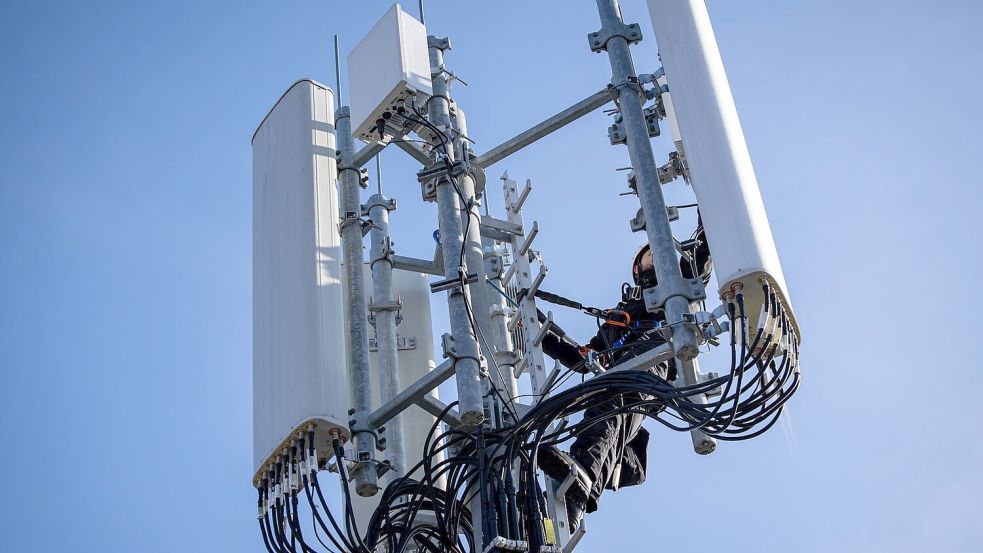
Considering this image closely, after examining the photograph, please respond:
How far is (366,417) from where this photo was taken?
791 cm

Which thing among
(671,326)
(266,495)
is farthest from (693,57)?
(266,495)

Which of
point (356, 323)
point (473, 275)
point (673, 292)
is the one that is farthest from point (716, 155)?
point (356, 323)

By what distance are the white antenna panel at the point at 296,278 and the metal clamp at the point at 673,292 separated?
2053 millimetres

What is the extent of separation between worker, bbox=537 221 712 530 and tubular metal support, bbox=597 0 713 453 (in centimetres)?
71

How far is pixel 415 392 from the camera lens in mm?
7828

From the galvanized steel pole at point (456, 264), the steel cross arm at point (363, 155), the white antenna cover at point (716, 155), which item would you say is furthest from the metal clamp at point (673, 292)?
the steel cross arm at point (363, 155)

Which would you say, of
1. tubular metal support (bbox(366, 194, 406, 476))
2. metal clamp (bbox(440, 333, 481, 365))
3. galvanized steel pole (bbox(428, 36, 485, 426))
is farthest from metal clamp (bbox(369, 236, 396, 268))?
metal clamp (bbox(440, 333, 481, 365))

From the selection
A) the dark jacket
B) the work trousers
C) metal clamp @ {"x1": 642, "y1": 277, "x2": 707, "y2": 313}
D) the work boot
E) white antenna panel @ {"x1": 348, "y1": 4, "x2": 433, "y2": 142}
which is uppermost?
white antenna panel @ {"x1": 348, "y1": 4, "x2": 433, "y2": 142}

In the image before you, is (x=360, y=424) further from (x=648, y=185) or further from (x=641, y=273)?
(x=641, y=273)

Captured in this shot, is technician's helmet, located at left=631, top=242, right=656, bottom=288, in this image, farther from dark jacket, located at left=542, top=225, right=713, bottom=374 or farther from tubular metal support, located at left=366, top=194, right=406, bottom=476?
tubular metal support, located at left=366, top=194, right=406, bottom=476

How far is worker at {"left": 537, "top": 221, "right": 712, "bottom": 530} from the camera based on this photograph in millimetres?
8367

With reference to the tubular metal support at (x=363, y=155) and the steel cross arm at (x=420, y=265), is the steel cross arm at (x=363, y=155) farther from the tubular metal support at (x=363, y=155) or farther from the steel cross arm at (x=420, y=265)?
the steel cross arm at (x=420, y=265)

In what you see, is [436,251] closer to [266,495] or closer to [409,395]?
[409,395]

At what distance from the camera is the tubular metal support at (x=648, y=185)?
23.9ft
